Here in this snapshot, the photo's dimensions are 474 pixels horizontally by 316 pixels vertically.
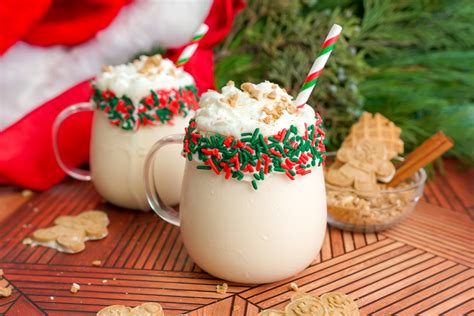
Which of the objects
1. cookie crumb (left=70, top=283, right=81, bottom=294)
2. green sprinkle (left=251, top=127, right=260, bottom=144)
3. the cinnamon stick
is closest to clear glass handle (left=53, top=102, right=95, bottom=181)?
cookie crumb (left=70, top=283, right=81, bottom=294)

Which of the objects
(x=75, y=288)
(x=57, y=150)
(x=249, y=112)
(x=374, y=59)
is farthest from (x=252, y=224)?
(x=374, y=59)

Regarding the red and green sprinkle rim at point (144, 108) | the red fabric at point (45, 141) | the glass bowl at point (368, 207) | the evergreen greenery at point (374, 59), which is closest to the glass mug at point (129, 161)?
the red and green sprinkle rim at point (144, 108)

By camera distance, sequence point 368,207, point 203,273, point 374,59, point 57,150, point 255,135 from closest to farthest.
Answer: point 255,135, point 203,273, point 368,207, point 57,150, point 374,59

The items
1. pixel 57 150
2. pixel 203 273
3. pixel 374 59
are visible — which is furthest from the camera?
pixel 374 59

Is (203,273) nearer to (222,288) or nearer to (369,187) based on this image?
(222,288)

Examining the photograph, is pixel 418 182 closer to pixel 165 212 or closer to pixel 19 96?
pixel 165 212

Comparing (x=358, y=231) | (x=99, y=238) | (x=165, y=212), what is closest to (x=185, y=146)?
(x=165, y=212)

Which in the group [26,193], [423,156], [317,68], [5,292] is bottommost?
[26,193]

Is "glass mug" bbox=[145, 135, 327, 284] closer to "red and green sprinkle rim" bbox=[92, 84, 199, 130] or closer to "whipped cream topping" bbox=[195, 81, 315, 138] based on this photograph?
"whipped cream topping" bbox=[195, 81, 315, 138]
